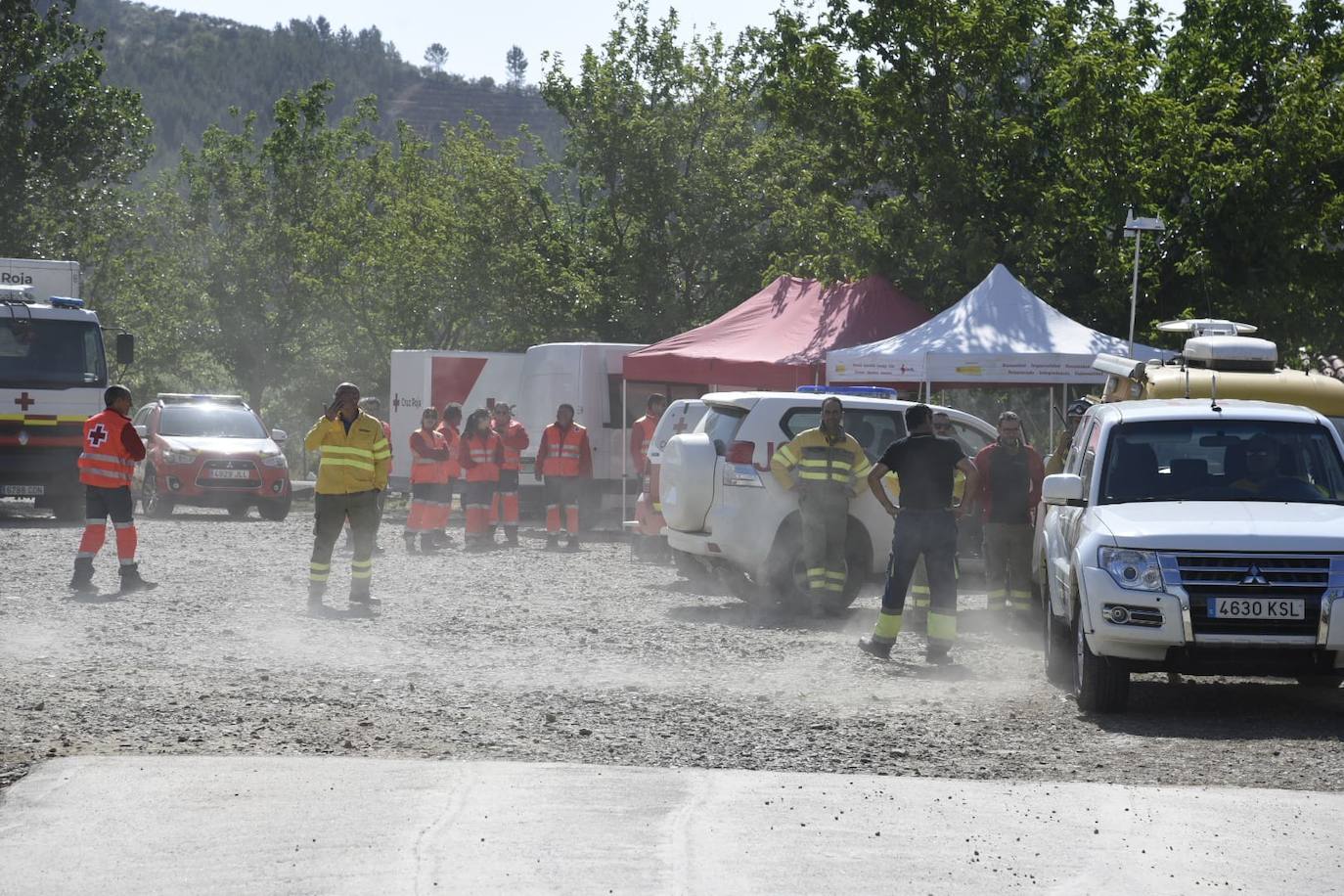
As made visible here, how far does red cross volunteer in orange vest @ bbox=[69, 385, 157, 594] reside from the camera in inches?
645

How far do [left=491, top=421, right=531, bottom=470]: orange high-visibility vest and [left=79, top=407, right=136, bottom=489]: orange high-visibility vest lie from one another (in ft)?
22.9

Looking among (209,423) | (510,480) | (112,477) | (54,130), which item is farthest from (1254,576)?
(54,130)

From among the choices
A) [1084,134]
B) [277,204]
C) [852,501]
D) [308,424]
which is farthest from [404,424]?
[308,424]

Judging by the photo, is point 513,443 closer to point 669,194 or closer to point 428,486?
point 428,486

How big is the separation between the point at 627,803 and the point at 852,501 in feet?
27.2

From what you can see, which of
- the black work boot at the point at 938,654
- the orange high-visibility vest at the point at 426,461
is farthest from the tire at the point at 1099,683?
the orange high-visibility vest at the point at 426,461

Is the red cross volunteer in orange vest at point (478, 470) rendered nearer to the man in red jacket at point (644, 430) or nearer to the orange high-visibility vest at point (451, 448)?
the orange high-visibility vest at point (451, 448)

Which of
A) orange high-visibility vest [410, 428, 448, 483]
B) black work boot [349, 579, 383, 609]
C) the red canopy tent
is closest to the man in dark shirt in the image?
black work boot [349, 579, 383, 609]

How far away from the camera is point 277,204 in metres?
57.0

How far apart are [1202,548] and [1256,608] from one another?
16.1 inches

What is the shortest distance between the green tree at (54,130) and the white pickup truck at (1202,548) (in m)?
39.1

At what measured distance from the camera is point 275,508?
1104 inches

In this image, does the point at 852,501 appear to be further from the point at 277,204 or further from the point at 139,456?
the point at 277,204

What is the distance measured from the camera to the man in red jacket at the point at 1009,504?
14539 millimetres
